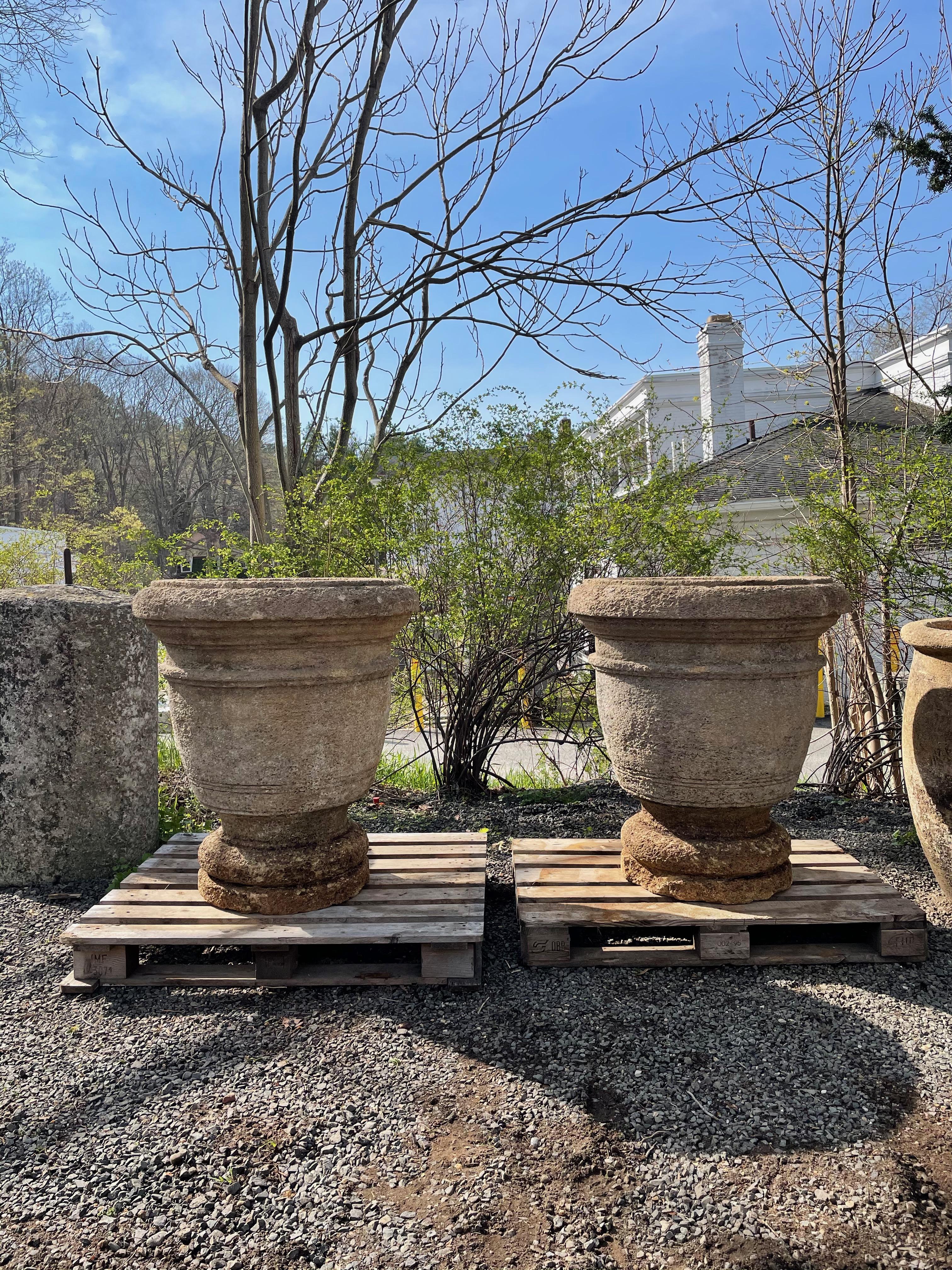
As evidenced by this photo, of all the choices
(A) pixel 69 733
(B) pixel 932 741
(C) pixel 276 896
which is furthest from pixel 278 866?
(B) pixel 932 741

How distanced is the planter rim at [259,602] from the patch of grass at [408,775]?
98.6 inches

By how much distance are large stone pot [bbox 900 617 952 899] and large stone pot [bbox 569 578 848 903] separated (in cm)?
33

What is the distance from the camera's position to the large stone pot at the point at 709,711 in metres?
2.68

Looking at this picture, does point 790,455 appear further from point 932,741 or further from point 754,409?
point 754,409

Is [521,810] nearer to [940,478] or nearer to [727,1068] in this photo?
[727,1068]

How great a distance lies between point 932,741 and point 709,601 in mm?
968

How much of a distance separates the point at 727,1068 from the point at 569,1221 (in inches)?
27.8

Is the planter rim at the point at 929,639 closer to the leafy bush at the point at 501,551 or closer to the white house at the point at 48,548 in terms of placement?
the leafy bush at the point at 501,551

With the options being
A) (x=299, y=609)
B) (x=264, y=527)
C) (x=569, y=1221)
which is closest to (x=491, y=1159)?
(x=569, y=1221)

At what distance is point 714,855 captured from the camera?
2.91 metres

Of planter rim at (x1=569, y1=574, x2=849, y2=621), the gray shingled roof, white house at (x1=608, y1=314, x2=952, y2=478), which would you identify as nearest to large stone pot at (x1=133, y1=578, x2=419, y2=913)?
planter rim at (x1=569, y1=574, x2=849, y2=621)

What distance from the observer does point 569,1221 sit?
1.74 meters

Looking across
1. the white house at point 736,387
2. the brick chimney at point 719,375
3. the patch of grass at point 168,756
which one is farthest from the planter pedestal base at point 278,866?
the brick chimney at point 719,375

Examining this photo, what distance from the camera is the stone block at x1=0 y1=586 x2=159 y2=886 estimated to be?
12.1 feet
